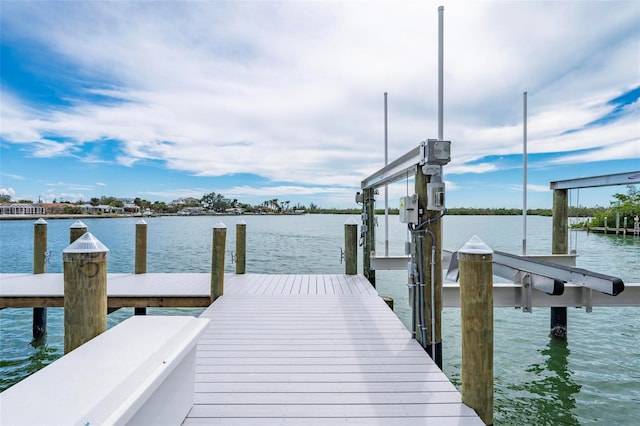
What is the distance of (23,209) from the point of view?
8719 centimetres

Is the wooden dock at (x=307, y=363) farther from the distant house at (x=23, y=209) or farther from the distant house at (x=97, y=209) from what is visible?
the distant house at (x=23, y=209)

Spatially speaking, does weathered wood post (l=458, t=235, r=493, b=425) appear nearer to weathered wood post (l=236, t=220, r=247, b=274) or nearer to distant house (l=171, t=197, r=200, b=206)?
weathered wood post (l=236, t=220, r=247, b=274)

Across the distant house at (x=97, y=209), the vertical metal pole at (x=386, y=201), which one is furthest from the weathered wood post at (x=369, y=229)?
the distant house at (x=97, y=209)

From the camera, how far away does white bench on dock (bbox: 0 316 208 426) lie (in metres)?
1.25

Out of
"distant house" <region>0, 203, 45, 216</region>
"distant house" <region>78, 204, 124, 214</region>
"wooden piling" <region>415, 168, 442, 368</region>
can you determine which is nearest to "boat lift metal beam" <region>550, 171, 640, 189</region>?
"wooden piling" <region>415, 168, 442, 368</region>

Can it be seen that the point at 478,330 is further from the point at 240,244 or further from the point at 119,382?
the point at 240,244

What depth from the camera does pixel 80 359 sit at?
67.0 inches

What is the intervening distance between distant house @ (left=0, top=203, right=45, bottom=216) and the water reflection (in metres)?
104

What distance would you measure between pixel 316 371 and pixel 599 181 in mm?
6516

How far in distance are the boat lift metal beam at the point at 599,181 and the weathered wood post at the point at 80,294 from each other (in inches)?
299

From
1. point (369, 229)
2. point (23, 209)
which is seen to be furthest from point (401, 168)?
point (23, 209)

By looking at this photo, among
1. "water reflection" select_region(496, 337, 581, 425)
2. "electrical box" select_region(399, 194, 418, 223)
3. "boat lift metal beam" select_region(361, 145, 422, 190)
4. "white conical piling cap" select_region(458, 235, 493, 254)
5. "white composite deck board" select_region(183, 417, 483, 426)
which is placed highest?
"boat lift metal beam" select_region(361, 145, 422, 190)

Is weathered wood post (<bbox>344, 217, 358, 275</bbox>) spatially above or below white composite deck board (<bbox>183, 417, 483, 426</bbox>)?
above

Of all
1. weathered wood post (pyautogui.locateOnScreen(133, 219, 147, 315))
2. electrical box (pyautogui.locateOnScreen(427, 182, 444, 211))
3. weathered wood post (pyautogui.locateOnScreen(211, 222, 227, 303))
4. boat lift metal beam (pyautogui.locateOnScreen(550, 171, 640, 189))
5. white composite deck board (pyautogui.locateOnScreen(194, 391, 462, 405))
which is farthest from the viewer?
weathered wood post (pyautogui.locateOnScreen(133, 219, 147, 315))
